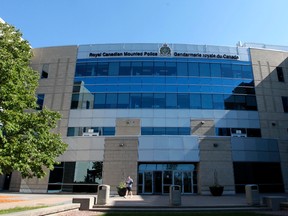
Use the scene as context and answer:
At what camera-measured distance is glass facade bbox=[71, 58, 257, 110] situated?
31.3 meters

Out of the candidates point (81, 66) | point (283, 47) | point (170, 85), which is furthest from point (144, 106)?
point (283, 47)

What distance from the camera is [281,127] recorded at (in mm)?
31703

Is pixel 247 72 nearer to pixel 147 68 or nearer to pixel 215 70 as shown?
pixel 215 70

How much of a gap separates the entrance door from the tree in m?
11.7

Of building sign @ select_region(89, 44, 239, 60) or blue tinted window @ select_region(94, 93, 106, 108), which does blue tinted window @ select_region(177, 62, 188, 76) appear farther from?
blue tinted window @ select_region(94, 93, 106, 108)

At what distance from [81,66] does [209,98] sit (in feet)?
55.4

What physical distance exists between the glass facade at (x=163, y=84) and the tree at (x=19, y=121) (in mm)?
Result: 11473

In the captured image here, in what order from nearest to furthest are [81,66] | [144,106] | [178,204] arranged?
[178,204] < [144,106] < [81,66]

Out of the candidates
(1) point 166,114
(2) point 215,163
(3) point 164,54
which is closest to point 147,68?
(3) point 164,54

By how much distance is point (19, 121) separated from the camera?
17156 millimetres

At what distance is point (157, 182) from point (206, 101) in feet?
37.4

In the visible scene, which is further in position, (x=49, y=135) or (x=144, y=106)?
(x=144, y=106)

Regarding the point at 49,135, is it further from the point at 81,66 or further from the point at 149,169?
the point at 81,66

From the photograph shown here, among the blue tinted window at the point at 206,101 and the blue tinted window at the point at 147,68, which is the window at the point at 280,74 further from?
the blue tinted window at the point at 147,68
